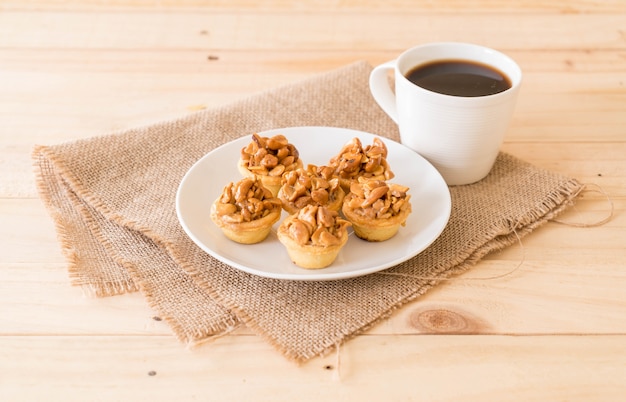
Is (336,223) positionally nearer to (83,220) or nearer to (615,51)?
(83,220)

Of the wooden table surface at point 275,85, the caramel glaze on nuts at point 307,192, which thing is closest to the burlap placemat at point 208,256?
the wooden table surface at point 275,85

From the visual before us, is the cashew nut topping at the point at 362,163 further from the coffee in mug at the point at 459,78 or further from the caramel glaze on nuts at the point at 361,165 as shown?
the coffee in mug at the point at 459,78

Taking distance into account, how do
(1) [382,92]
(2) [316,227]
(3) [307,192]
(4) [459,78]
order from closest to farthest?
(2) [316,227], (3) [307,192], (4) [459,78], (1) [382,92]

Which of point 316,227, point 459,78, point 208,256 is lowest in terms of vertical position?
point 208,256

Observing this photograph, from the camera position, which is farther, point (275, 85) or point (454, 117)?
point (275, 85)

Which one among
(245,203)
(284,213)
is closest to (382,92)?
(284,213)

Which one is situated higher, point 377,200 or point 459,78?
point 459,78

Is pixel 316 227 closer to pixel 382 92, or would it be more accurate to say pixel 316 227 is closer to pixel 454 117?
pixel 454 117
